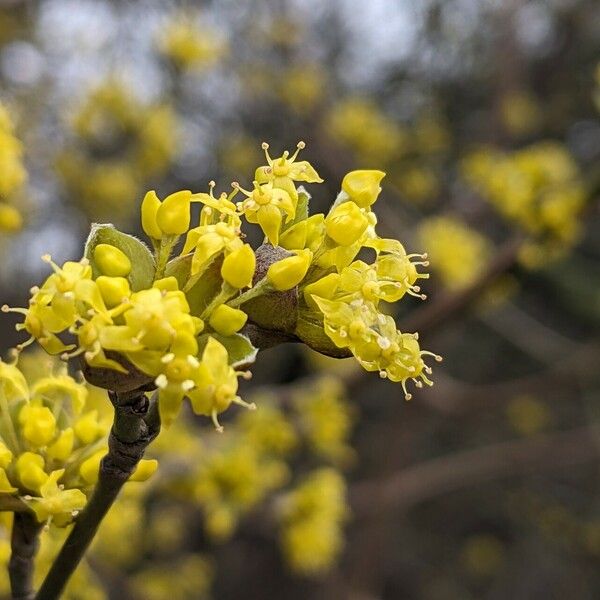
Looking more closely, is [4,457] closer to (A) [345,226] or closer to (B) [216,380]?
(B) [216,380]

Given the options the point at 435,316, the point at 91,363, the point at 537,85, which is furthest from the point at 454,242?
the point at 91,363

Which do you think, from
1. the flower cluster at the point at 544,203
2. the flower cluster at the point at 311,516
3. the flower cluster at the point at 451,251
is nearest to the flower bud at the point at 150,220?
the flower cluster at the point at 311,516

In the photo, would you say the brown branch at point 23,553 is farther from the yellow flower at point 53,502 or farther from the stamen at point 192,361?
the stamen at point 192,361

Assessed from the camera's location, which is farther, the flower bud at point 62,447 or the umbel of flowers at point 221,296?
the flower bud at point 62,447

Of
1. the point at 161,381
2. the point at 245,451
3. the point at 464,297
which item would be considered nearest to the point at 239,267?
the point at 161,381

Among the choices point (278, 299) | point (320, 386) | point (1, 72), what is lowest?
point (320, 386)

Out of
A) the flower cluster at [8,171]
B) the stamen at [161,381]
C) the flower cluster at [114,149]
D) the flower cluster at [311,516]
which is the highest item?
the stamen at [161,381]

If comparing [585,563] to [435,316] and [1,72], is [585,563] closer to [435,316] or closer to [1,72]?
[435,316]
